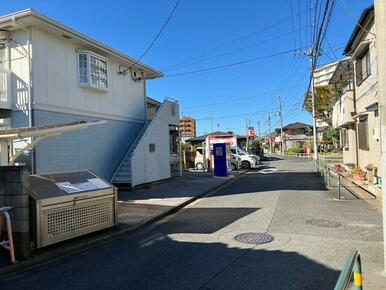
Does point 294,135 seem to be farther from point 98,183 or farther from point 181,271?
point 181,271

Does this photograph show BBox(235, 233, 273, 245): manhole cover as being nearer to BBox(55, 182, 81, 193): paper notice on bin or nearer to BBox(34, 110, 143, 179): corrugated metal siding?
BBox(55, 182, 81, 193): paper notice on bin

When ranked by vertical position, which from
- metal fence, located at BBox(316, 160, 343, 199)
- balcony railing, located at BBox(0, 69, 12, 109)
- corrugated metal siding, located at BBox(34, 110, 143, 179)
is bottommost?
metal fence, located at BBox(316, 160, 343, 199)

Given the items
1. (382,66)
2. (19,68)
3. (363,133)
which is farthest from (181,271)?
(363,133)

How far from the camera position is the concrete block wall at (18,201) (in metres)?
6.40

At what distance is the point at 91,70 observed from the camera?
611 inches

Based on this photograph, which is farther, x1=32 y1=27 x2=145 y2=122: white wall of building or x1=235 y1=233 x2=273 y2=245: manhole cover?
x1=32 y1=27 x2=145 y2=122: white wall of building

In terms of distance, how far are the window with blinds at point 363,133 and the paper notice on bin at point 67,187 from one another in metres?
13.6

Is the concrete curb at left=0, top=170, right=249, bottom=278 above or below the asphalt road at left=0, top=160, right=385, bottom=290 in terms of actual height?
above

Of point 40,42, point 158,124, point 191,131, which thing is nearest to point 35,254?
point 40,42

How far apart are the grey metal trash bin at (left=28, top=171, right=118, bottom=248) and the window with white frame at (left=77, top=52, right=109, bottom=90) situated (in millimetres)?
7467

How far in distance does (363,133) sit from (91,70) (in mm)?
12682

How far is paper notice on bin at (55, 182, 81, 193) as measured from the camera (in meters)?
7.52

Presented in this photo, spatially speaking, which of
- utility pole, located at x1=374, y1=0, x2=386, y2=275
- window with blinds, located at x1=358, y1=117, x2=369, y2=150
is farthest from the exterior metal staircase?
utility pole, located at x1=374, y1=0, x2=386, y2=275

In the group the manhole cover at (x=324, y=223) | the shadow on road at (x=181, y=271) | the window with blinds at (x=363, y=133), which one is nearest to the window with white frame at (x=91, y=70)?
the shadow on road at (x=181, y=271)
